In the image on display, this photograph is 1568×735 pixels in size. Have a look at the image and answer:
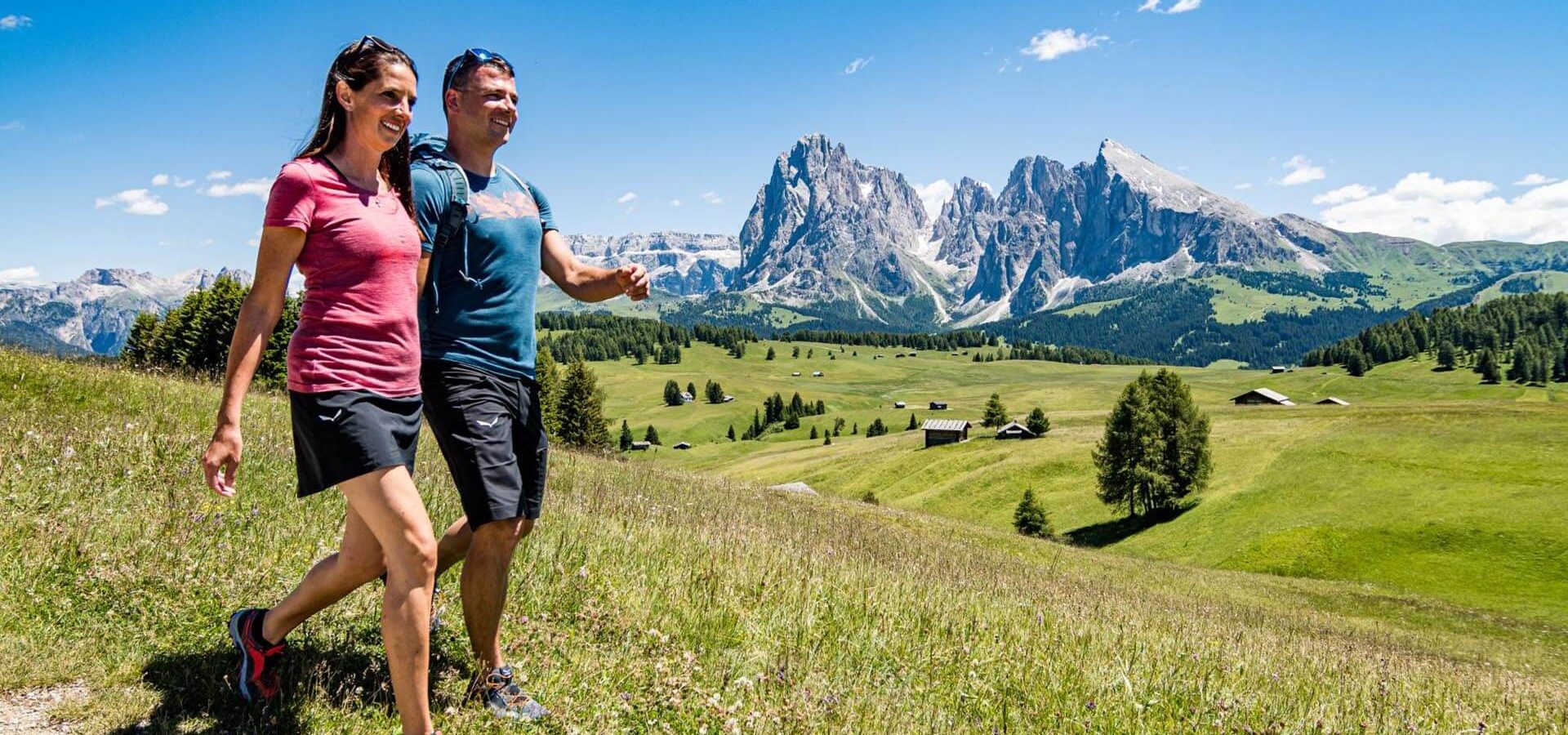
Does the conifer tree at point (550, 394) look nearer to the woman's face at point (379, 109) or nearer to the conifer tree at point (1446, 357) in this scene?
the woman's face at point (379, 109)

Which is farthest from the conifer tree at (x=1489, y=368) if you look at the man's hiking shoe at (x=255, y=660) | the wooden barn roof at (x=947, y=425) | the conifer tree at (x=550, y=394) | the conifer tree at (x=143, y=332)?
the conifer tree at (x=143, y=332)

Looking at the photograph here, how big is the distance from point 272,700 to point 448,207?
8.72 ft

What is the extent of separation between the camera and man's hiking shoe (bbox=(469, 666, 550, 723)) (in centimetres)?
412

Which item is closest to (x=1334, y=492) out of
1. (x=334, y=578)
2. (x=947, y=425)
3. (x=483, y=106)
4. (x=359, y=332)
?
(x=947, y=425)

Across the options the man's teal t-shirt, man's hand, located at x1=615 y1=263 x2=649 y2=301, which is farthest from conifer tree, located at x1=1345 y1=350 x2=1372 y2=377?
the man's teal t-shirt

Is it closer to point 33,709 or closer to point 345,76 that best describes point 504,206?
point 345,76

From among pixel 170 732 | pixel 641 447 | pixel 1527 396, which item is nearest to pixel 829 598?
pixel 170 732

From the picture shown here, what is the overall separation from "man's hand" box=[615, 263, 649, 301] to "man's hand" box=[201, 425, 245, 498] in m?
2.18

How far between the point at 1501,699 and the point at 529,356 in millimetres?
9889

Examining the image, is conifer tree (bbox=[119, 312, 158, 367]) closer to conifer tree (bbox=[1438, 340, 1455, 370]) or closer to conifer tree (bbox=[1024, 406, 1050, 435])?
conifer tree (bbox=[1024, 406, 1050, 435])

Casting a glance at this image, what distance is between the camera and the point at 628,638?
5.17 metres

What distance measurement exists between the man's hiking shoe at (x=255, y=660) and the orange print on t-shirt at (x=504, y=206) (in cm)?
242

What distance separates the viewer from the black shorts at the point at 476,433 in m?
4.23

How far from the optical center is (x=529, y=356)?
4.59 m
